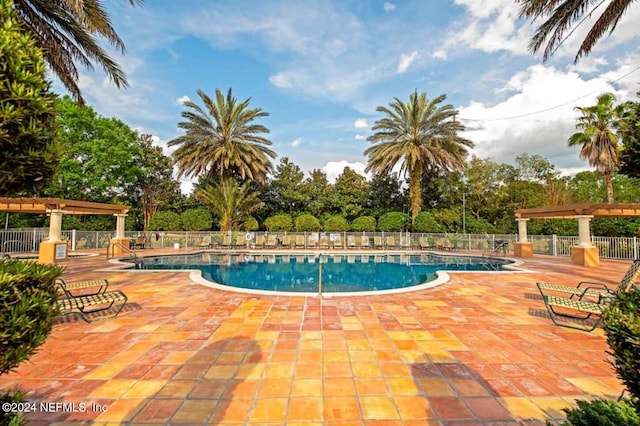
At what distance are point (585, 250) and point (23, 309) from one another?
16.1 meters


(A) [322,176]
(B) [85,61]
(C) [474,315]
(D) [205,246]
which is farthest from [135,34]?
(A) [322,176]

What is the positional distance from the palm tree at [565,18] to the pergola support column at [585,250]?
305 inches

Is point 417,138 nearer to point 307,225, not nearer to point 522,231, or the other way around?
point 522,231

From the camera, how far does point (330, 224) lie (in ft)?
76.0

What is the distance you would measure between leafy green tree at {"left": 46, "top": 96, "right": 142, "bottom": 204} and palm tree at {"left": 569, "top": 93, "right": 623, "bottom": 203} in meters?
31.8

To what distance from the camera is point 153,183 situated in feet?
95.1

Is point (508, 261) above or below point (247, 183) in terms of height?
below

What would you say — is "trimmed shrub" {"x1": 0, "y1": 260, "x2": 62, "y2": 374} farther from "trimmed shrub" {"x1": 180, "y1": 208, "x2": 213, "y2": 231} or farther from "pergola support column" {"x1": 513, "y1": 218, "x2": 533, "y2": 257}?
"trimmed shrub" {"x1": 180, "y1": 208, "x2": 213, "y2": 231}

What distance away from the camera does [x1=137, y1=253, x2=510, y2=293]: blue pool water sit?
10391 millimetres

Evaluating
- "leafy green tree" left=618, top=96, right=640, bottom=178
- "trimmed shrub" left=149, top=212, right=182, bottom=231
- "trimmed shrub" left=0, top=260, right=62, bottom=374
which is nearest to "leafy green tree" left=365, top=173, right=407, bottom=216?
"trimmed shrub" left=149, top=212, right=182, bottom=231

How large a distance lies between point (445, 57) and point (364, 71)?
3881 mm

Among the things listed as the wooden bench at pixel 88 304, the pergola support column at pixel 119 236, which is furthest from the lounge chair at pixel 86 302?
the pergola support column at pixel 119 236

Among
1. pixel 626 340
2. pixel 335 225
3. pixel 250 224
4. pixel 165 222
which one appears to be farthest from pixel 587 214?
pixel 165 222

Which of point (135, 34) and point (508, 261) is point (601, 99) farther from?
point (135, 34)
